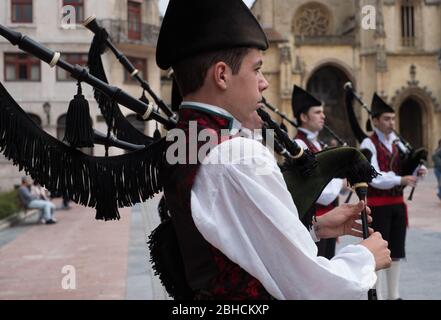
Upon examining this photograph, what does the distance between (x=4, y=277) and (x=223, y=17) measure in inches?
306

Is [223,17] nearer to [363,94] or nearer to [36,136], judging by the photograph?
[36,136]

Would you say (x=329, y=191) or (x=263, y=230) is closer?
(x=263, y=230)

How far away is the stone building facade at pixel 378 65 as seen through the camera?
45719 millimetres

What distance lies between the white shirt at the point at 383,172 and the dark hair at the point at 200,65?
15.9 ft

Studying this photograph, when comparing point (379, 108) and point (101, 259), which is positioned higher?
point (379, 108)

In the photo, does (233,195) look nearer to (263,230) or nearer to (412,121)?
(263,230)

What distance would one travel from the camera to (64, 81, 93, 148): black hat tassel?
7.68 feet

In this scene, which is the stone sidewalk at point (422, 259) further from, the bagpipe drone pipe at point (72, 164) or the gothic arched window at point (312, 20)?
the gothic arched window at point (312, 20)

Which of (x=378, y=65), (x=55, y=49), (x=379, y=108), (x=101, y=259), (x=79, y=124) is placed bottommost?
(x=101, y=259)

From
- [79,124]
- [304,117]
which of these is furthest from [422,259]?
[79,124]

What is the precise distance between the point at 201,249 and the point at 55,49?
86.3 ft

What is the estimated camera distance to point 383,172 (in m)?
6.94
